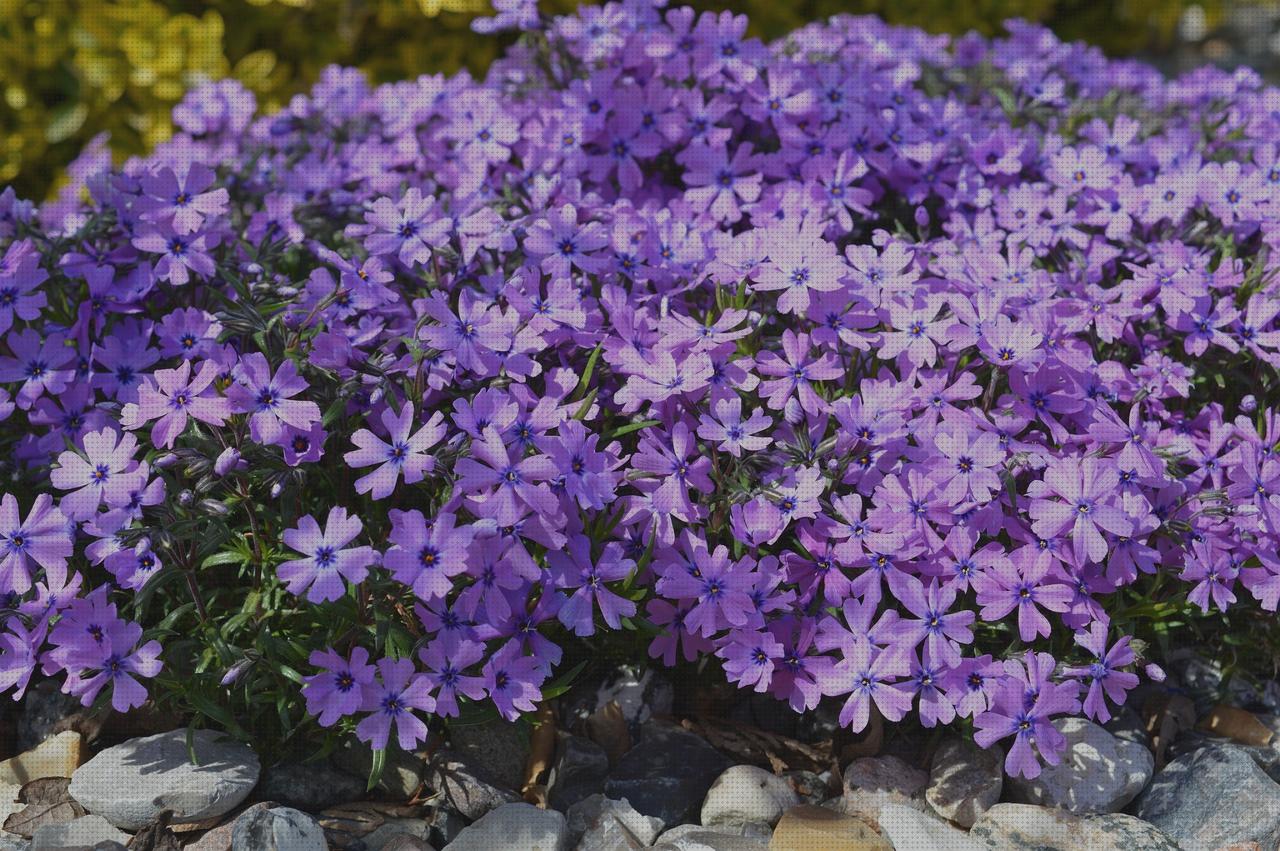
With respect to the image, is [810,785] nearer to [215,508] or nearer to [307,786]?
[307,786]

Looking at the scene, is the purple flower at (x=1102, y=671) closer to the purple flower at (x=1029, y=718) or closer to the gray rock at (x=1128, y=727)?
the purple flower at (x=1029, y=718)

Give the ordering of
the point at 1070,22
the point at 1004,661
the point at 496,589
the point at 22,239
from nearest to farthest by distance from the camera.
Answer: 1. the point at 496,589
2. the point at 1004,661
3. the point at 22,239
4. the point at 1070,22

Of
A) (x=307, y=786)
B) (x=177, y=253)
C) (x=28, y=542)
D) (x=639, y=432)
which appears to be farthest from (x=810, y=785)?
(x=177, y=253)

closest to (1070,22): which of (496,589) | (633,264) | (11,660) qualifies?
(633,264)

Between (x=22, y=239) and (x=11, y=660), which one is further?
(x=22, y=239)

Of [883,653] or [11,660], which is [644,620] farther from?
[11,660]

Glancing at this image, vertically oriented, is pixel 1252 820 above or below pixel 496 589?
below
